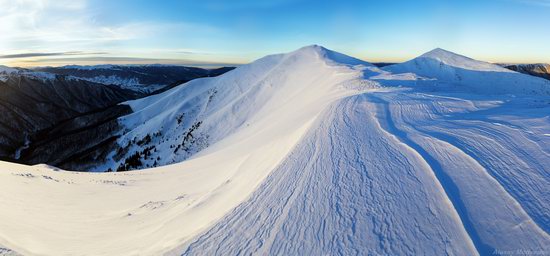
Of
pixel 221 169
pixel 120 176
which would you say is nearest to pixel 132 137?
pixel 120 176

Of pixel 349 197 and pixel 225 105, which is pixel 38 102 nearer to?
pixel 225 105

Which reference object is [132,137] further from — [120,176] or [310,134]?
[310,134]

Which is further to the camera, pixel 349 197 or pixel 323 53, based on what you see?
pixel 323 53

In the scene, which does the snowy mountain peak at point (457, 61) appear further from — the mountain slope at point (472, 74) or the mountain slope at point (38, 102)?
the mountain slope at point (38, 102)

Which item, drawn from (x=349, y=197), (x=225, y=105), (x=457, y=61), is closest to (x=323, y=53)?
(x=225, y=105)

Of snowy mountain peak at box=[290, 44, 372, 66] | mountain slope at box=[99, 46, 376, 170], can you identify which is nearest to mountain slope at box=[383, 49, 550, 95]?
snowy mountain peak at box=[290, 44, 372, 66]

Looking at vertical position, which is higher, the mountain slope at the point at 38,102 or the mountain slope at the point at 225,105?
the mountain slope at the point at 225,105

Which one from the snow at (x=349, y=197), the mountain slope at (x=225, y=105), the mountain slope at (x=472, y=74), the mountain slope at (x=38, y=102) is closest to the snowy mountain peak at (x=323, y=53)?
the mountain slope at (x=225, y=105)

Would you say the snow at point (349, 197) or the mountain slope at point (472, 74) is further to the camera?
the mountain slope at point (472, 74)

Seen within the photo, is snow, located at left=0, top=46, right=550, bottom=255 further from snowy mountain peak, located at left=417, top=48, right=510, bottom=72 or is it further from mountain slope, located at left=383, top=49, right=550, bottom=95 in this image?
snowy mountain peak, located at left=417, top=48, right=510, bottom=72
